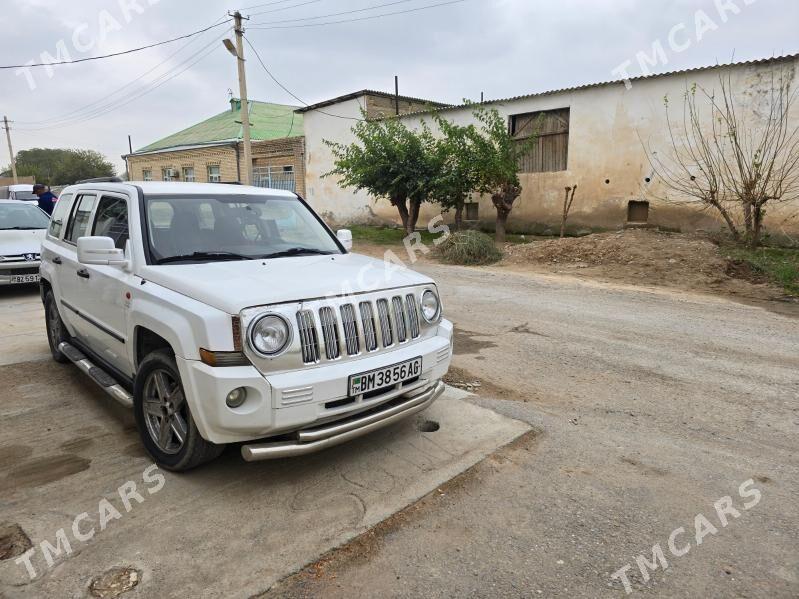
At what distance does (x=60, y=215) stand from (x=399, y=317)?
3.77 m

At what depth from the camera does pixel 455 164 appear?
51.9ft

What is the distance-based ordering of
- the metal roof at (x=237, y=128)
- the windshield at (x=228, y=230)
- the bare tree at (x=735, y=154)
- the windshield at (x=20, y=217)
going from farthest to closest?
the metal roof at (x=237, y=128) → the bare tree at (x=735, y=154) → the windshield at (x=20, y=217) → the windshield at (x=228, y=230)

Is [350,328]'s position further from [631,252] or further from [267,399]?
[631,252]

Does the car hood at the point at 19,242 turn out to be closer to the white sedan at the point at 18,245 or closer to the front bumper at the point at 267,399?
the white sedan at the point at 18,245

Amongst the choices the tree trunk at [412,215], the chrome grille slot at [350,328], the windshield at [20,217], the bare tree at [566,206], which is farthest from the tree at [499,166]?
the chrome grille slot at [350,328]

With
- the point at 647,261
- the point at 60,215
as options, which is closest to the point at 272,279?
the point at 60,215

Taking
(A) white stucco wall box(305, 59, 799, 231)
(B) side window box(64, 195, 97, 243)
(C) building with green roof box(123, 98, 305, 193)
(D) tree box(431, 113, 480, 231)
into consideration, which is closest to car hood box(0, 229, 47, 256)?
(B) side window box(64, 195, 97, 243)

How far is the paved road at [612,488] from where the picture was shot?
8.03ft

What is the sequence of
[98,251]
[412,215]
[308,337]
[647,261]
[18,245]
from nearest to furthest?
[308,337]
[98,251]
[18,245]
[647,261]
[412,215]

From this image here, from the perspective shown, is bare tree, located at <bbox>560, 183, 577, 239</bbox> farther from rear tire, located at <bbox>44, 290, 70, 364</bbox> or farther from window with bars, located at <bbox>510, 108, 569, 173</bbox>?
rear tire, located at <bbox>44, 290, 70, 364</bbox>

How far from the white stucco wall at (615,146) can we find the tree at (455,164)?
2.26 metres

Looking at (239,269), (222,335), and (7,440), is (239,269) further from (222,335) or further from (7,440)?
(7,440)

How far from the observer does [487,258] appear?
13.1m

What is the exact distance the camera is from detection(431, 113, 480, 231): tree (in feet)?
50.0
